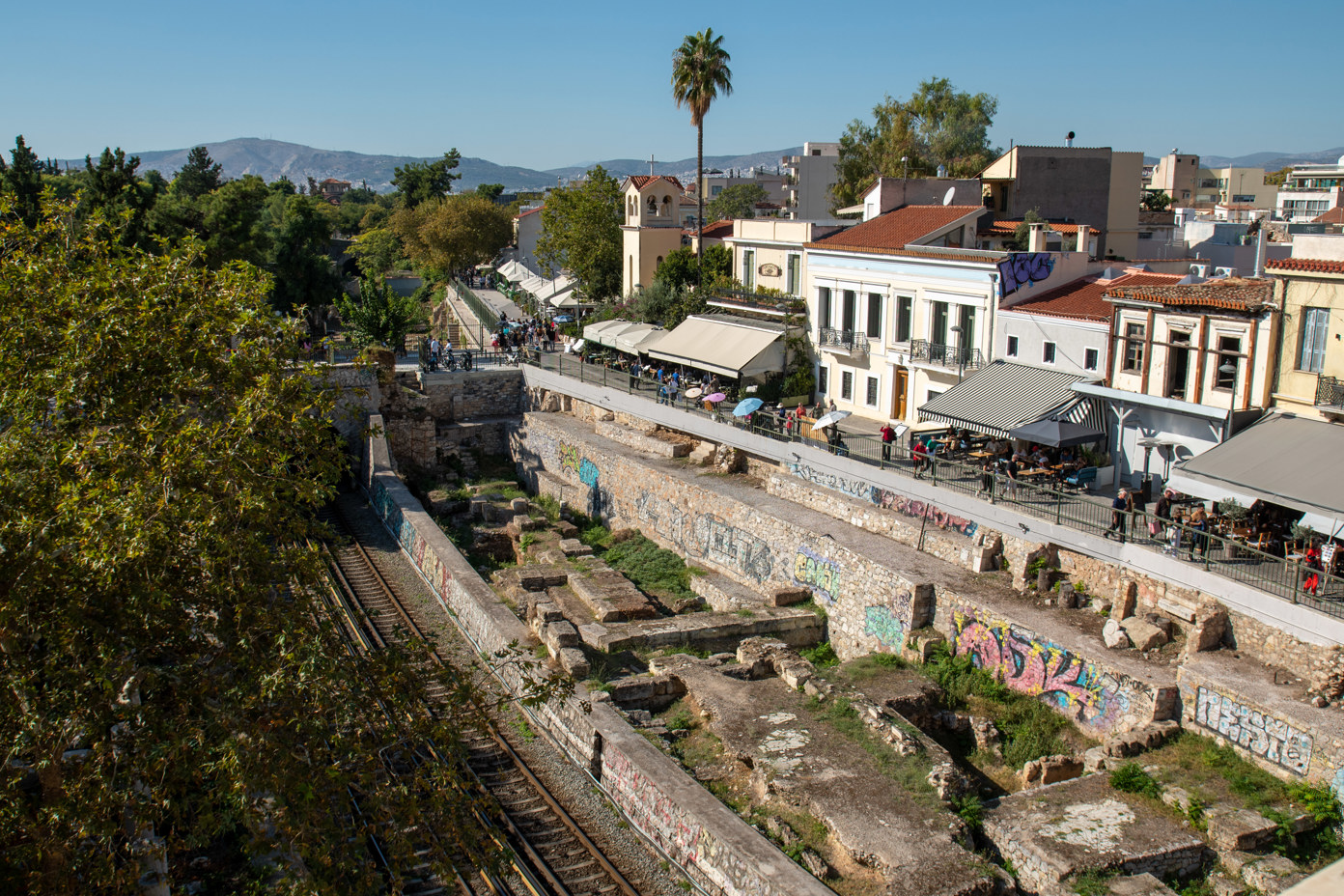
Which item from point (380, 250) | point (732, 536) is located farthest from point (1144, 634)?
point (380, 250)

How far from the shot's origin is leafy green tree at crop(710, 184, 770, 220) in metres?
86.4

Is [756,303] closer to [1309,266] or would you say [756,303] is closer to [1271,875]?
[1309,266]

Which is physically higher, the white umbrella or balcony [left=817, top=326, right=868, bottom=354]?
balcony [left=817, top=326, right=868, bottom=354]

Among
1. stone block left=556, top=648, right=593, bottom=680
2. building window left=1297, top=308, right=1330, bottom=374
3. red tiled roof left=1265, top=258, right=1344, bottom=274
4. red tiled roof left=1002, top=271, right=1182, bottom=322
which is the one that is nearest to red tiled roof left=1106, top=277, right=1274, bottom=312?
red tiled roof left=1265, top=258, right=1344, bottom=274

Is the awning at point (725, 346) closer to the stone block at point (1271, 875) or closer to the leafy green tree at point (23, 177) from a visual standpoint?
the stone block at point (1271, 875)

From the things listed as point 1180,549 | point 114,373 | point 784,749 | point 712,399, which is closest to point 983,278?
point 712,399

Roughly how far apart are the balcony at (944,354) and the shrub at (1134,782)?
13725 mm

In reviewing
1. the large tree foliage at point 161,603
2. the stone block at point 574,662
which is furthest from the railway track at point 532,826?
Answer: the stone block at point 574,662

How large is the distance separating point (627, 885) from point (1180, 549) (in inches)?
434

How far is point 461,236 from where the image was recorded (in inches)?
2869

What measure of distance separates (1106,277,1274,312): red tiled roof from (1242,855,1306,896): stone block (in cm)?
1034

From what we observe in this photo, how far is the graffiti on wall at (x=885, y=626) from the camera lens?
20.7 m

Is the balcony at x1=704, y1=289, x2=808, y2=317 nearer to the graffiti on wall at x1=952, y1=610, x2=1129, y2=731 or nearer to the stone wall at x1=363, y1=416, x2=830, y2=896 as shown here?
the stone wall at x1=363, y1=416, x2=830, y2=896

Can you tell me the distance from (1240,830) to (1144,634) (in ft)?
14.3
